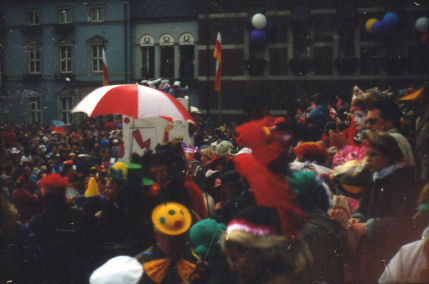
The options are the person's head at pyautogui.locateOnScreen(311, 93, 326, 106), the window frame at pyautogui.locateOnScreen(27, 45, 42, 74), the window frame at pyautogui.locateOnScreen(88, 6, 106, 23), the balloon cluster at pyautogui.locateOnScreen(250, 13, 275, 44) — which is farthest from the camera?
the window frame at pyautogui.locateOnScreen(88, 6, 106, 23)

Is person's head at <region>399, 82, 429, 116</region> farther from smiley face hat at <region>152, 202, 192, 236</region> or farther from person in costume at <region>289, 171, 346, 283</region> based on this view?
smiley face hat at <region>152, 202, 192, 236</region>

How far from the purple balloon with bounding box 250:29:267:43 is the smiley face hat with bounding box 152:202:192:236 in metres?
18.5

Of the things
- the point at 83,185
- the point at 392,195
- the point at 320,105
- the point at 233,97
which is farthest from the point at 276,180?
the point at 233,97

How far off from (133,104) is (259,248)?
3195 millimetres

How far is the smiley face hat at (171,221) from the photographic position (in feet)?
9.09

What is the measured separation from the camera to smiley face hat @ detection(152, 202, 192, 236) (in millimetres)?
2771

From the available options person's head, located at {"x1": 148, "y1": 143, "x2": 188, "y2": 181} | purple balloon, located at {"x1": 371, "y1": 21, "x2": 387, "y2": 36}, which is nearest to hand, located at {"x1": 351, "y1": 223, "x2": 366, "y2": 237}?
person's head, located at {"x1": 148, "y1": 143, "x2": 188, "y2": 181}

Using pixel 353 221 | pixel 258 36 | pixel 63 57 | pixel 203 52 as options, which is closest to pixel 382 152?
pixel 353 221

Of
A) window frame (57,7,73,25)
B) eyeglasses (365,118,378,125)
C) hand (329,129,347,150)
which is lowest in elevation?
hand (329,129,347,150)

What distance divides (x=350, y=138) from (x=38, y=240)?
2.74 meters

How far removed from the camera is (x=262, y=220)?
243 centimetres

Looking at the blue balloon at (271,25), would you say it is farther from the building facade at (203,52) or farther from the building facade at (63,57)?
the building facade at (63,57)

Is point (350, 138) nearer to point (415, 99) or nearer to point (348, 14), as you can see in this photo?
point (415, 99)

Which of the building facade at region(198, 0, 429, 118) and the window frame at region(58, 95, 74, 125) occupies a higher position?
the building facade at region(198, 0, 429, 118)
